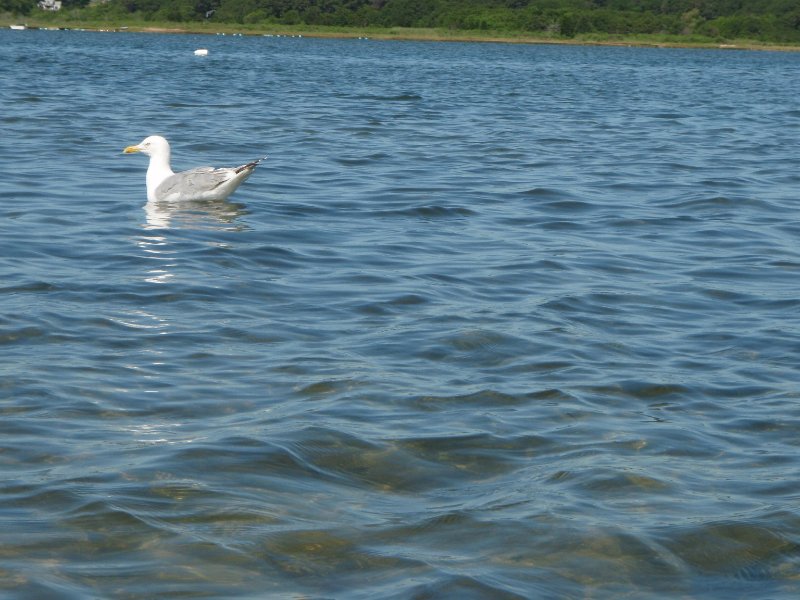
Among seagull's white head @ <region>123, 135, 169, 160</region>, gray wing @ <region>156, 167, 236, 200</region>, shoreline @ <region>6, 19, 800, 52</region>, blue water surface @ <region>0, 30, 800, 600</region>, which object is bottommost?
shoreline @ <region>6, 19, 800, 52</region>

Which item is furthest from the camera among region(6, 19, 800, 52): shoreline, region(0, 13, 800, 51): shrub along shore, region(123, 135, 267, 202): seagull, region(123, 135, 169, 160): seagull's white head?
region(0, 13, 800, 51): shrub along shore

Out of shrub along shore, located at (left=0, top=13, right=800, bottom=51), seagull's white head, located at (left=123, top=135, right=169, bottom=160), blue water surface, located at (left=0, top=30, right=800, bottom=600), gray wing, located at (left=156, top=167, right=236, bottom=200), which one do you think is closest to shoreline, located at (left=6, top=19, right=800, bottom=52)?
shrub along shore, located at (left=0, top=13, right=800, bottom=51)

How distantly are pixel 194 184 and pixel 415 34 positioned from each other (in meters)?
92.3

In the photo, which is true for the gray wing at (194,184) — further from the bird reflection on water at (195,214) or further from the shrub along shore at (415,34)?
the shrub along shore at (415,34)

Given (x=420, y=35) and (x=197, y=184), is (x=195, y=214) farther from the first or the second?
(x=420, y=35)

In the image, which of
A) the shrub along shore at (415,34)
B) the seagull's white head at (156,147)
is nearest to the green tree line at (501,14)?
the shrub along shore at (415,34)

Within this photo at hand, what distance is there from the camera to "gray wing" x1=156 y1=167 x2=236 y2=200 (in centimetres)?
1305

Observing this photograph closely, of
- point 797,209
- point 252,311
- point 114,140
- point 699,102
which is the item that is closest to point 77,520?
point 252,311

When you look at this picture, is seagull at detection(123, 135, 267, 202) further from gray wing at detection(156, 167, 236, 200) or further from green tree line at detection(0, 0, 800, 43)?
green tree line at detection(0, 0, 800, 43)

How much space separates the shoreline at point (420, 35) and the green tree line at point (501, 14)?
3.54 metres

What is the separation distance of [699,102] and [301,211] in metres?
21.7

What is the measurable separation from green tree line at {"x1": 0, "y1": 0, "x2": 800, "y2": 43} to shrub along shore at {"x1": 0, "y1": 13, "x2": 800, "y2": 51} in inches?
98.1

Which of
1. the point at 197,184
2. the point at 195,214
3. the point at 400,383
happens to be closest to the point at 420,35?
the point at 197,184

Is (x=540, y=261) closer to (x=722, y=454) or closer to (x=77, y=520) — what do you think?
(x=722, y=454)
